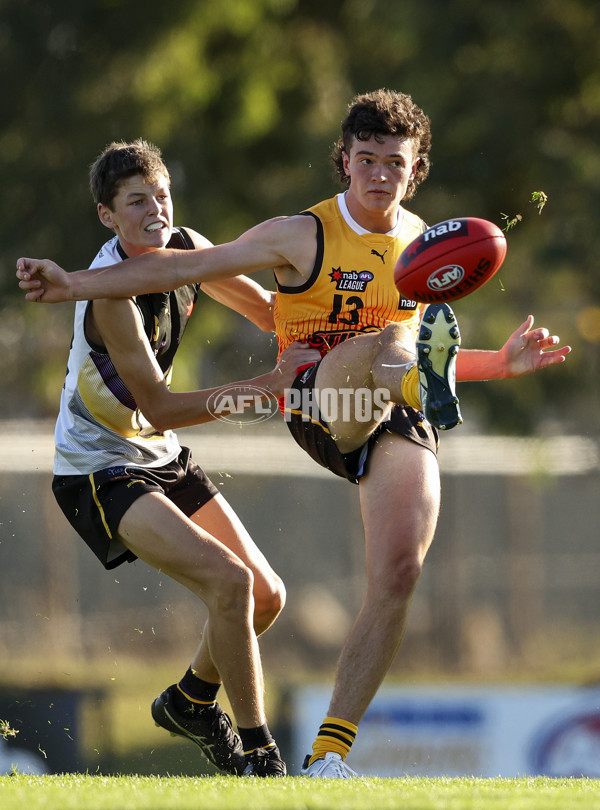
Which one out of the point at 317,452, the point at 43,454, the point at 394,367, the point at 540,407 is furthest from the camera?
the point at 43,454

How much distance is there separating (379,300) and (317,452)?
636 millimetres

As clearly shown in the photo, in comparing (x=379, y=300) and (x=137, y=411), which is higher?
(x=379, y=300)

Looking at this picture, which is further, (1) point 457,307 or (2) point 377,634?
(1) point 457,307

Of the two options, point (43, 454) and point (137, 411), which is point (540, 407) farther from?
point (137, 411)

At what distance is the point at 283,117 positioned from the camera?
10031mm

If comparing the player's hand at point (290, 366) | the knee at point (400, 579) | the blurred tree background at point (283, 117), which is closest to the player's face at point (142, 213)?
the player's hand at point (290, 366)

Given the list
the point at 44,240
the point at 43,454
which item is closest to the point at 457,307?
the point at 44,240

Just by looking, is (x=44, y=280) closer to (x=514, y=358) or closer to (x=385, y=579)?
(x=385, y=579)

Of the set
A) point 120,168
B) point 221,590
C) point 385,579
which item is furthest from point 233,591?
point 120,168

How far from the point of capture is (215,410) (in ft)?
15.3

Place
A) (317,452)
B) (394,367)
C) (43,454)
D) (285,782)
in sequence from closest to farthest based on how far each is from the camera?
(285,782), (394,367), (317,452), (43,454)

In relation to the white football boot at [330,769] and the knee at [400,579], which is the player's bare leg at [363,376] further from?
the white football boot at [330,769]

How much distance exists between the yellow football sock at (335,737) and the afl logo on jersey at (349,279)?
5.26 ft

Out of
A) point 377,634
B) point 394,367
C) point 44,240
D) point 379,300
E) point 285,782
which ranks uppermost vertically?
point 44,240
